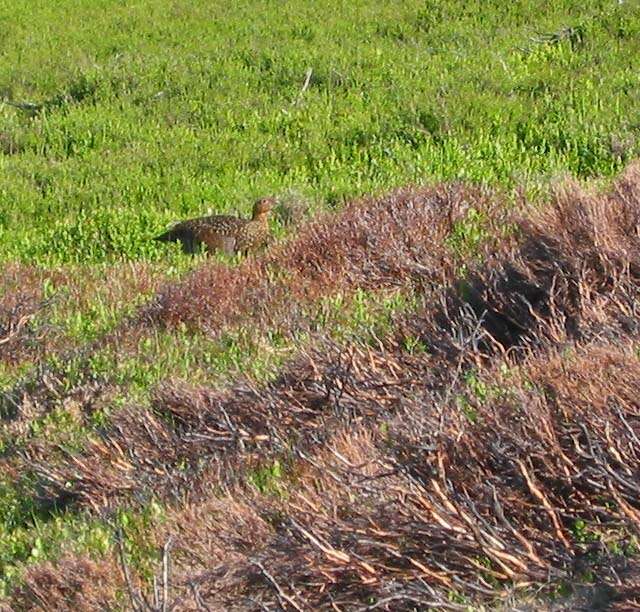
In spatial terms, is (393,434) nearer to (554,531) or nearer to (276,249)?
(554,531)

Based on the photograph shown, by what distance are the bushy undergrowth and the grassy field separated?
16 millimetres

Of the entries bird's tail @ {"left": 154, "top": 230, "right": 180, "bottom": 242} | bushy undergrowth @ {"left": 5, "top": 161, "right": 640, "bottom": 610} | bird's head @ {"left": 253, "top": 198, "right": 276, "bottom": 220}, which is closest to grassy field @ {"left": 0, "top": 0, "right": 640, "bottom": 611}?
bushy undergrowth @ {"left": 5, "top": 161, "right": 640, "bottom": 610}

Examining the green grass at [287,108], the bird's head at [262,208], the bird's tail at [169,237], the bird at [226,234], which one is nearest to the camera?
the bird at [226,234]

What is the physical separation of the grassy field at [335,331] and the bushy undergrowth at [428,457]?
0.6 inches

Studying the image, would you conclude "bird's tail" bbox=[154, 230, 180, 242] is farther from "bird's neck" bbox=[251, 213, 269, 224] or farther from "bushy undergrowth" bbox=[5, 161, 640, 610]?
"bushy undergrowth" bbox=[5, 161, 640, 610]

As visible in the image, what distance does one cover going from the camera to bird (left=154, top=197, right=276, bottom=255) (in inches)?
432

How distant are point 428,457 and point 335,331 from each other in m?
3.13

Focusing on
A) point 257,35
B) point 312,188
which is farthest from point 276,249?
point 257,35

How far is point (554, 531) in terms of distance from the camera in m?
4.30

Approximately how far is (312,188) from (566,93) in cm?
351

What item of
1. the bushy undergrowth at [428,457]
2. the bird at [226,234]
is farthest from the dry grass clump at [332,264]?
the bird at [226,234]

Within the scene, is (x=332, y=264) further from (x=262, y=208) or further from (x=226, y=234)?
(x=262, y=208)

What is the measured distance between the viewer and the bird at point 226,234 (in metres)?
11.0

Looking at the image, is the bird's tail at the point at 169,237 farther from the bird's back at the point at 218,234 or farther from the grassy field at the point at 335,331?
the bird's back at the point at 218,234
